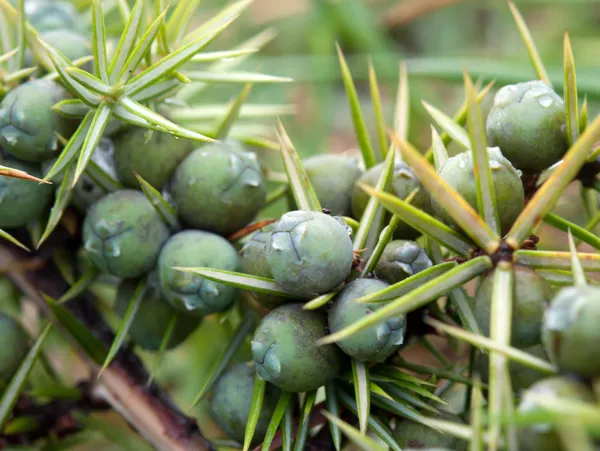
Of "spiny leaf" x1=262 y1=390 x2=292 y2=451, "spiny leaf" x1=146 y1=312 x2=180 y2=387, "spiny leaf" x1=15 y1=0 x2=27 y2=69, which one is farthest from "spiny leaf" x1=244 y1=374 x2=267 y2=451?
"spiny leaf" x1=15 y1=0 x2=27 y2=69

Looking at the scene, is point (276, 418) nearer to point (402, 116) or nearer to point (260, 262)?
point (260, 262)

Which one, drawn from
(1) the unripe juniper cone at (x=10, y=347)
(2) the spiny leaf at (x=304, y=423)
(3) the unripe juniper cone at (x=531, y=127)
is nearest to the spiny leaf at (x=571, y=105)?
(3) the unripe juniper cone at (x=531, y=127)

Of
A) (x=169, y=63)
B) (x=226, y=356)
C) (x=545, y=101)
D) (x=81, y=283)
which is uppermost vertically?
(x=169, y=63)

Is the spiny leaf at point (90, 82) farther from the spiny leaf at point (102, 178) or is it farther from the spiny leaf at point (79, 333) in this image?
the spiny leaf at point (79, 333)

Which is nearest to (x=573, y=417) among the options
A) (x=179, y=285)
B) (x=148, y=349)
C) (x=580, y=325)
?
(x=580, y=325)

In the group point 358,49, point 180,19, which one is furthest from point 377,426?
point 358,49
